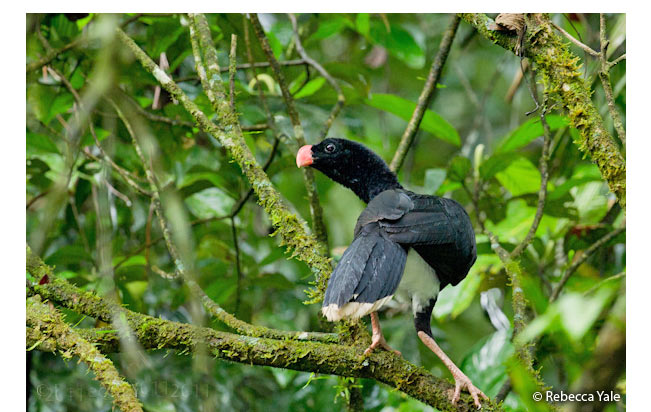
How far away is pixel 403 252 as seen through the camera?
2131mm

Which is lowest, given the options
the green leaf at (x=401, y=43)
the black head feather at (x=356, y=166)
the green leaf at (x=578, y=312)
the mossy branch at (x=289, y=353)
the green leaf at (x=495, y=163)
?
the green leaf at (x=578, y=312)

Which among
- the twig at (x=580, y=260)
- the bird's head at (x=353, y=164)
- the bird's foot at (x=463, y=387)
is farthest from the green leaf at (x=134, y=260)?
the twig at (x=580, y=260)

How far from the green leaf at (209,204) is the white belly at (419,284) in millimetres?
1605

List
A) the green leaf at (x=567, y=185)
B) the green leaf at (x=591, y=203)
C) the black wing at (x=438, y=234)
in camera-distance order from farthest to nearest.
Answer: the green leaf at (x=591, y=203)
the green leaf at (x=567, y=185)
the black wing at (x=438, y=234)

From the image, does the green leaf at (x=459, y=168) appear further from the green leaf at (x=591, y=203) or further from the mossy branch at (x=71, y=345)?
the mossy branch at (x=71, y=345)

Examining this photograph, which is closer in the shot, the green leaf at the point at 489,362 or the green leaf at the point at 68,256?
the green leaf at the point at 489,362

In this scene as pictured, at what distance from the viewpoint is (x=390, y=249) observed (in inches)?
82.0

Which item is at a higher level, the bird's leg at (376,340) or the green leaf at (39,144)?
the green leaf at (39,144)

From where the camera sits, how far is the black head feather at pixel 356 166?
282 centimetres

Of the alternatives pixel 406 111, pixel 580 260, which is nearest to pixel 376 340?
pixel 580 260

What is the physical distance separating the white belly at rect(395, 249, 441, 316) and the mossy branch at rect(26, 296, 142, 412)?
3.53 feet

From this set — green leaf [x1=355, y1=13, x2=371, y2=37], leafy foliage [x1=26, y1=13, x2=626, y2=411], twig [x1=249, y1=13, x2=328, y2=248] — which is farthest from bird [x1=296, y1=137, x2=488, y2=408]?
green leaf [x1=355, y1=13, x2=371, y2=37]

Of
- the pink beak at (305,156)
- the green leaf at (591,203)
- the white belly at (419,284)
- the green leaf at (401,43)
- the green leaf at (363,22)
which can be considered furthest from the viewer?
the green leaf at (401,43)
